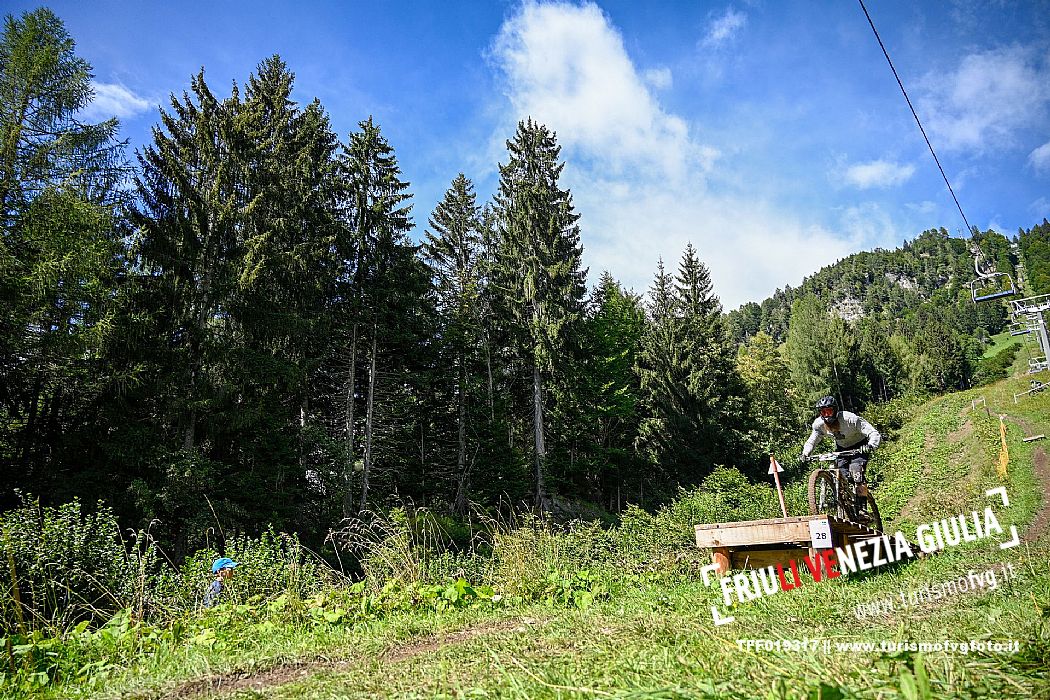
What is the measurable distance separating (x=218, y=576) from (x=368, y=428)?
1445 cm

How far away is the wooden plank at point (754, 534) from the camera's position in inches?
207

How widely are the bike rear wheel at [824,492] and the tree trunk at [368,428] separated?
16.4 metres

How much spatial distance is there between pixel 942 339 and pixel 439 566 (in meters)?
89.8

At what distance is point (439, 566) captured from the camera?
23.2ft

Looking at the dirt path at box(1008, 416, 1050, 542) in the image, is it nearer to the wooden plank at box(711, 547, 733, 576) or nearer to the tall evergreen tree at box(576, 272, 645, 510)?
the wooden plank at box(711, 547, 733, 576)

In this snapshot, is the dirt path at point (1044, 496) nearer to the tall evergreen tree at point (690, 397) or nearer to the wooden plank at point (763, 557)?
the wooden plank at point (763, 557)

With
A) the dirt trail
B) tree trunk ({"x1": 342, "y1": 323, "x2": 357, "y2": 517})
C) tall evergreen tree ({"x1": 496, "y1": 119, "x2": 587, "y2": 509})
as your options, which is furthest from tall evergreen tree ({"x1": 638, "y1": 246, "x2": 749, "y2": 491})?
the dirt trail

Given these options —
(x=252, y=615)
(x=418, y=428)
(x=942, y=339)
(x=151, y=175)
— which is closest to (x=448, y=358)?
(x=418, y=428)

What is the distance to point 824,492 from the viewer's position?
651 centimetres

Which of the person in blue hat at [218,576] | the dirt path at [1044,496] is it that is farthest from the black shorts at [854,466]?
the person in blue hat at [218,576]

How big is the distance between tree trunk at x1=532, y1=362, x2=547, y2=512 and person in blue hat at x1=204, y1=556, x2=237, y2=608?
1682cm

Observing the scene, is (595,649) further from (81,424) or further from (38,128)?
(38,128)

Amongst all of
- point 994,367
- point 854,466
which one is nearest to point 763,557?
point 854,466

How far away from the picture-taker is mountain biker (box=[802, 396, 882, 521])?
6.51 metres
